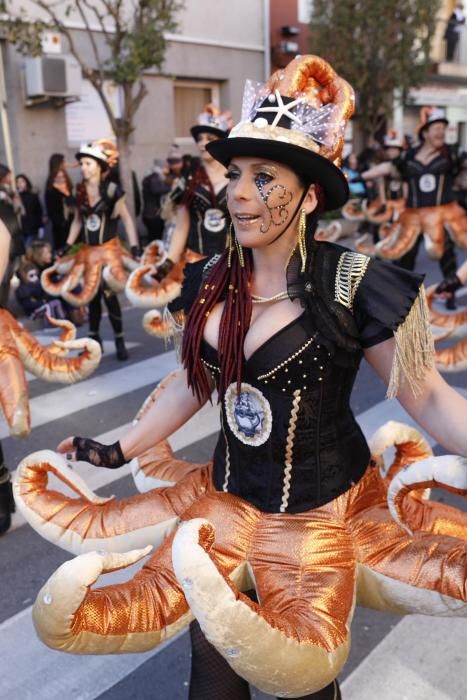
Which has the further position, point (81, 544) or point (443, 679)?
point (443, 679)

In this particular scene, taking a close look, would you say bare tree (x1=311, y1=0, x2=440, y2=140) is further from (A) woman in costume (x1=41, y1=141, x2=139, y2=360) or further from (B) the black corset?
(B) the black corset

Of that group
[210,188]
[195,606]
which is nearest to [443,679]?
[195,606]

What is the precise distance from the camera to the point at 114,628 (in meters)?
1.84

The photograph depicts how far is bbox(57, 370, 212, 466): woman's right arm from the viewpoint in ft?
7.91

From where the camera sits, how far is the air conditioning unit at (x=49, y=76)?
1316 centimetres

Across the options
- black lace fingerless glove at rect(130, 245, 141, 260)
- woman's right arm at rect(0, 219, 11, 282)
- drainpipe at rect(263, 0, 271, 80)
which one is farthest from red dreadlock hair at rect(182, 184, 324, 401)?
drainpipe at rect(263, 0, 271, 80)

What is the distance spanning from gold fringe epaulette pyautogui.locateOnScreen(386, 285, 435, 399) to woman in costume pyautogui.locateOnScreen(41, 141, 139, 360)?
5.42 metres

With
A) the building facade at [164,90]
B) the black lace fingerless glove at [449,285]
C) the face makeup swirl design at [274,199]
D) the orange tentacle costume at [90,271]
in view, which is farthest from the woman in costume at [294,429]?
the building facade at [164,90]

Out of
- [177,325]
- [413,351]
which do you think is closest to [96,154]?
[177,325]

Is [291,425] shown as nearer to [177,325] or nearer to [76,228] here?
[177,325]

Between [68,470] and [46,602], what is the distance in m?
0.62

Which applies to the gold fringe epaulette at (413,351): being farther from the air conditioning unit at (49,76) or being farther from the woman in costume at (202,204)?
the air conditioning unit at (49,76)

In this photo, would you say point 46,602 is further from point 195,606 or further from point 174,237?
point 174,237

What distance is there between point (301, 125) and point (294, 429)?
820mm
